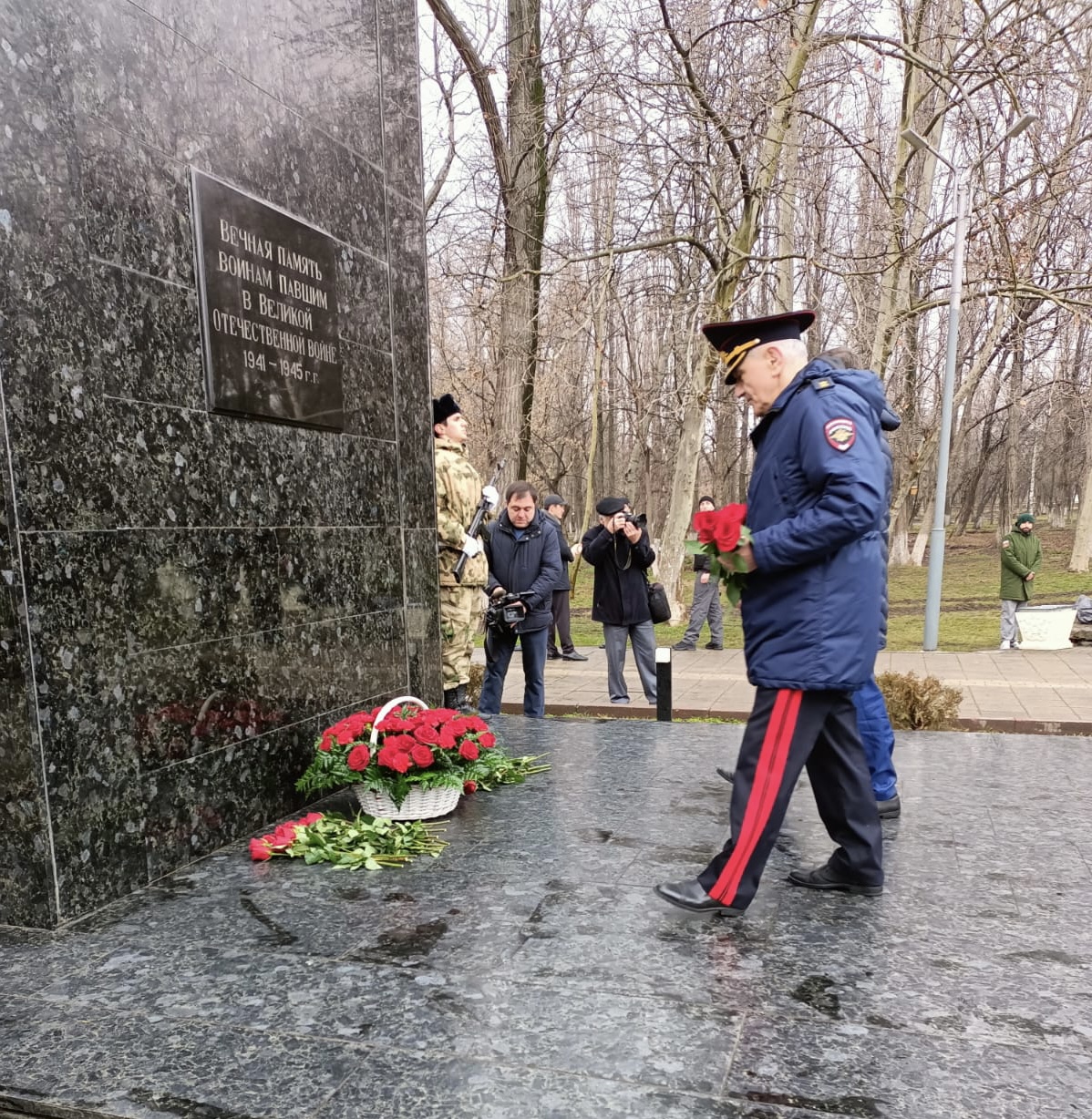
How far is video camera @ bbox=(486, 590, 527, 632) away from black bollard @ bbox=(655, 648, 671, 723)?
3.13ft

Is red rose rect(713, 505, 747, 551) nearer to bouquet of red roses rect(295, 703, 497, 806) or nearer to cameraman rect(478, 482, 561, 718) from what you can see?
bouquet of red roses rect(295, 703, 497, 806)

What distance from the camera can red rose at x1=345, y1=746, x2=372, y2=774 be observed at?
362cm

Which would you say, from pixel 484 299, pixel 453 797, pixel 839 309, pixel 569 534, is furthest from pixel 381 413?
pixel 569 534

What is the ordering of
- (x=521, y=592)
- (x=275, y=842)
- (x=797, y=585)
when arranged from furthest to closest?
(x=521, y=592) → (x=275, y=842) → (x=797, y=585)

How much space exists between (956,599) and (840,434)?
20.0 m

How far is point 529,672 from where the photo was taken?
266 inches

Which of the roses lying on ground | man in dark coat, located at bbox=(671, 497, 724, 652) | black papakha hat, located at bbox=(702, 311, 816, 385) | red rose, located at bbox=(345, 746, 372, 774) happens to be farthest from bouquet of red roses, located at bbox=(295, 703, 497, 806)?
man in dark coat, located at bbox=(671, 497, 724, 652)

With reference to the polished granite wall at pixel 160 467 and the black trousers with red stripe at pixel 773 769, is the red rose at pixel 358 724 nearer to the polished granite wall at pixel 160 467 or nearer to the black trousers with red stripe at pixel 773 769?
the polished granite wall at pixel 160 467

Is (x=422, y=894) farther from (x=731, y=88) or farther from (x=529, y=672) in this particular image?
(x=731, y=88)

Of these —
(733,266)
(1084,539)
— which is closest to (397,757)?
(733,266)

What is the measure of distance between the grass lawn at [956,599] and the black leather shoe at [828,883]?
10691mm

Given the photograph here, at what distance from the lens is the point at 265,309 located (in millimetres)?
3906

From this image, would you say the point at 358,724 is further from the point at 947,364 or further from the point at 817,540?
the point at 947,364

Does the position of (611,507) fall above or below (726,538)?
below
